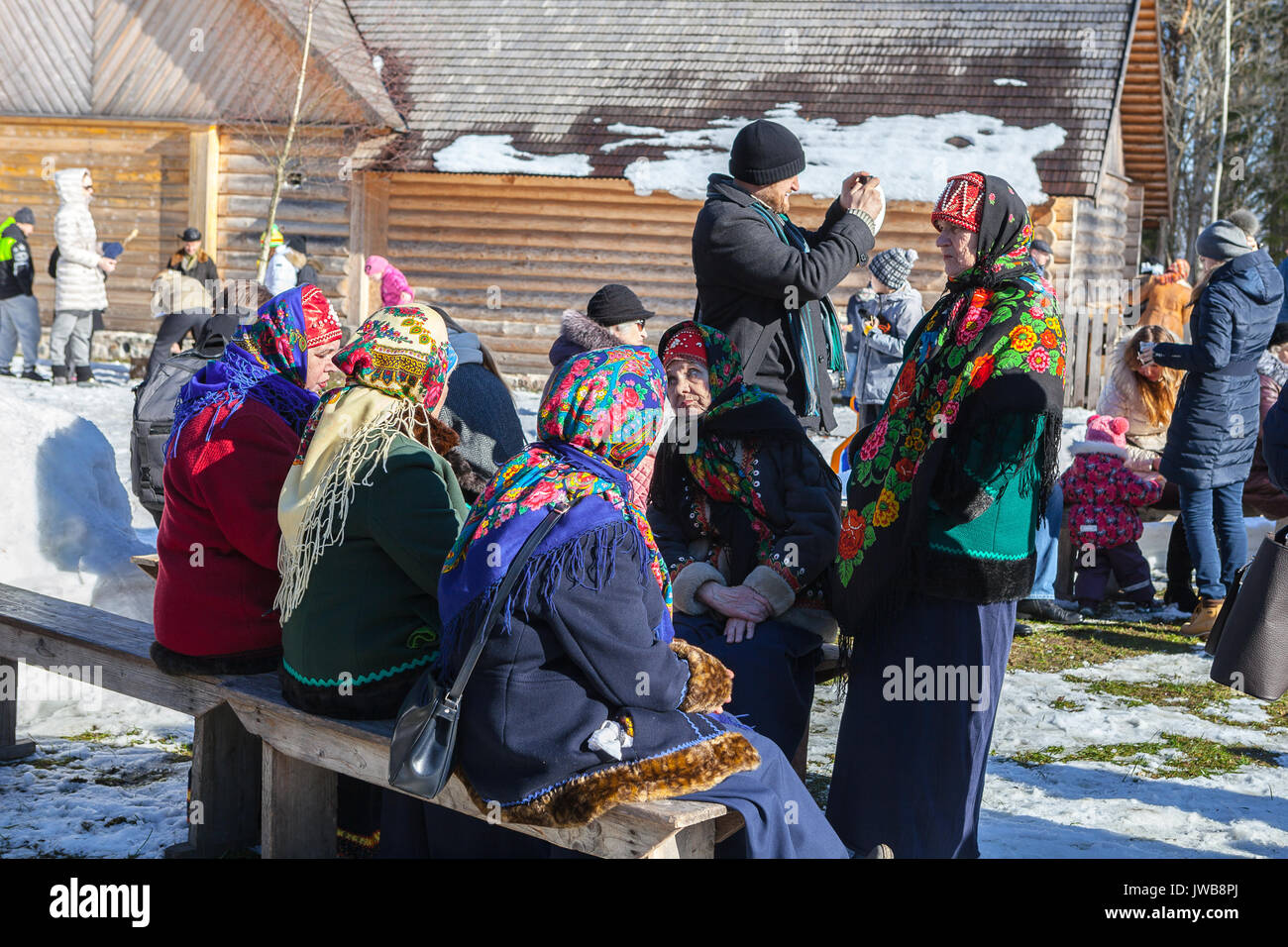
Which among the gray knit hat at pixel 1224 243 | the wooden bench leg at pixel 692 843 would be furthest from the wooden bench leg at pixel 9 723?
the gray knit hat at pixel 1224 243

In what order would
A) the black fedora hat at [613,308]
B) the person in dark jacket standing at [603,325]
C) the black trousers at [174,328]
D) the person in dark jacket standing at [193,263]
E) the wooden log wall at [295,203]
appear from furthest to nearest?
the wooden log wall at [295,203]
the person in dark jacket standing at [193,263]
the black trousers at [174,328]
the black fedora hat at [613,308]
the person in dark jacket standing at [603,325]

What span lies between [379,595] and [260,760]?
42.4 inches

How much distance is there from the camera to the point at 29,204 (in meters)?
16.9

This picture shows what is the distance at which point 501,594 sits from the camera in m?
2.50

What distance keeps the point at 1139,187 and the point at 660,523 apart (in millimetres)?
18982

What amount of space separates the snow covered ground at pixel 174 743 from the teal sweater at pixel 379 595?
1.02 metres

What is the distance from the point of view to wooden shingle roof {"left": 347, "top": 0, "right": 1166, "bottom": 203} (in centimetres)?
1415

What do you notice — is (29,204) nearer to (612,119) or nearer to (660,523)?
(612,119)

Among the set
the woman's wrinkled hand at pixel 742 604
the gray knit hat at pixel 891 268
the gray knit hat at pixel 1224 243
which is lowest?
the woman's wrinkled hand at pixel 742 604

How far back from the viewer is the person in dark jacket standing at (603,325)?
5508 millimetres

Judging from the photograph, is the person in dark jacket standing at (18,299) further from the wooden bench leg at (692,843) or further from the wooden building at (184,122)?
the wooden bench leg at (692,843)

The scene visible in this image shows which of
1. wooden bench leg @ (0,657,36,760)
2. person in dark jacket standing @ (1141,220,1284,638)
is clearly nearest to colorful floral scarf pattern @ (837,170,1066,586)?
wooden bench leg @ (0,657,36,760)

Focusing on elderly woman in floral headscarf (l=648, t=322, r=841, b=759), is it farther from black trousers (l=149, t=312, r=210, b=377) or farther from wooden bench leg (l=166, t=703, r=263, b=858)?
black trousers (l=149, t=312, r=210, b=377)

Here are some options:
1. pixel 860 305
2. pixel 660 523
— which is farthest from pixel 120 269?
pixel 660 523
